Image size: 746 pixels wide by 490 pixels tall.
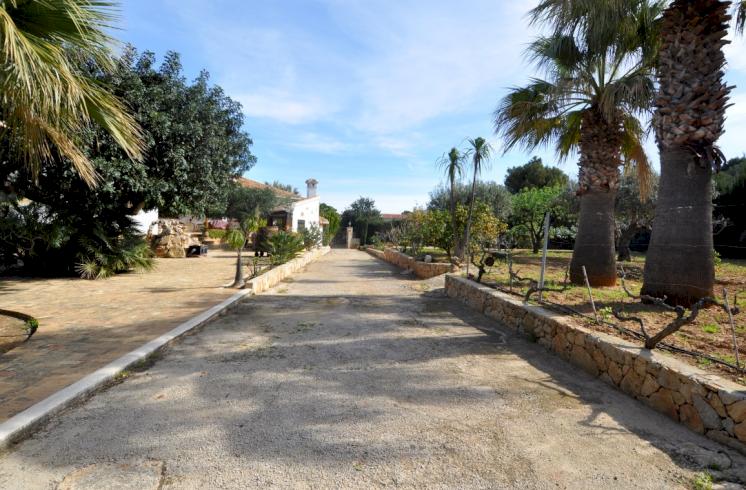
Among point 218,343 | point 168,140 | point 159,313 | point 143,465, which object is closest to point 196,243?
point 168,140

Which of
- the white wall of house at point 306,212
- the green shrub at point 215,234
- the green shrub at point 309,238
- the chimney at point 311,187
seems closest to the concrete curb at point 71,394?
the green shrub at point 309,238

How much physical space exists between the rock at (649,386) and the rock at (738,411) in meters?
0.64

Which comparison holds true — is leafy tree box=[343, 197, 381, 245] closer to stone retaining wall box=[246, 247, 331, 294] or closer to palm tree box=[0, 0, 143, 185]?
stone retaining wall box=[246, 247, 331, 294]

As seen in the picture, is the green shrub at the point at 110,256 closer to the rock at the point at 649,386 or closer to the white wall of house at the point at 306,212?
the rock at the point at 649,386

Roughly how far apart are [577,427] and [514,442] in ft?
2.05

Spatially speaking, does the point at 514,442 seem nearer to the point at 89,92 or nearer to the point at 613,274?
the point at 89,92

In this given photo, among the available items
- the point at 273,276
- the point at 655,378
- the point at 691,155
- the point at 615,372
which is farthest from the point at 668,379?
the point at 273,276

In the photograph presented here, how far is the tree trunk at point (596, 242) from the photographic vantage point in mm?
A: 8117

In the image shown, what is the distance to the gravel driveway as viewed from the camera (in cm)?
255

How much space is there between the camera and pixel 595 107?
8.43 metres

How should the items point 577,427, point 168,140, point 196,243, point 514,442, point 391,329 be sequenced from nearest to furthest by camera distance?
point 514,442
point 577,427
point 391,329
point 168,140
point 196,243

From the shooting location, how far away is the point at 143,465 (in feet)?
8.54

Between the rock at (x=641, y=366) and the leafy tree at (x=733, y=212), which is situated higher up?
the leafy tree at (x=733, y=212)

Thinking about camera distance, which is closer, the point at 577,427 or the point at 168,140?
the point at 577,427
